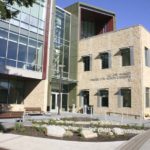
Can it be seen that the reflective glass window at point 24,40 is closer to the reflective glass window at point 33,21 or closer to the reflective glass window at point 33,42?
the reflective glass window at point 33,42

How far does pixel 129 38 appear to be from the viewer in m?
30.3

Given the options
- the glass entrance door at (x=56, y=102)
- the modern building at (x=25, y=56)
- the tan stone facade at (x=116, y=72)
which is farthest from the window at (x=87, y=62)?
the modern building at (x=25, y=56)

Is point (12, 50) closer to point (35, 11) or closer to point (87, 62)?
point (35, 11)

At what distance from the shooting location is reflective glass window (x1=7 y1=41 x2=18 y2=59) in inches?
1003

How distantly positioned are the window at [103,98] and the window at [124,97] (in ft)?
6.13

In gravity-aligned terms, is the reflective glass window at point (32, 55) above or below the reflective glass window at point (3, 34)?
below

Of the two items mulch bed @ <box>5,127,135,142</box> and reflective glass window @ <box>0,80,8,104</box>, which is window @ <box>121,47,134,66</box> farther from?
mulch bed @ <box>5,127,135,142</box>

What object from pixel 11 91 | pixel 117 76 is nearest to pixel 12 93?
pixel 11 91

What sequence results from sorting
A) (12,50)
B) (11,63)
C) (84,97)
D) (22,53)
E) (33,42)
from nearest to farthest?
(11,63), (12,50), (22,53), (33,42), (84,97)

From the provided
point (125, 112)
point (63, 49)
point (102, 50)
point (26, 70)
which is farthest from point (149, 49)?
point (26, 70)

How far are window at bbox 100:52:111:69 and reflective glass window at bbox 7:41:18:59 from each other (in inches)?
436

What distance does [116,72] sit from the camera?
3094cm

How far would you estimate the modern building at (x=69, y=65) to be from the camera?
88.6 ft

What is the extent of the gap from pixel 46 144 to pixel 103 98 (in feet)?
70.7
